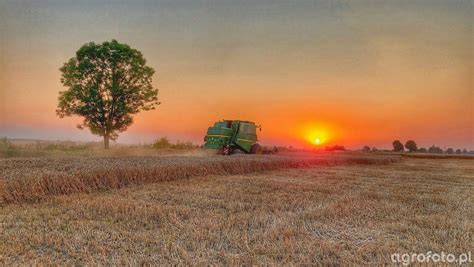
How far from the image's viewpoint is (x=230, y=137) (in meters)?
21.5

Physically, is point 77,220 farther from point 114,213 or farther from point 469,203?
point 469,203

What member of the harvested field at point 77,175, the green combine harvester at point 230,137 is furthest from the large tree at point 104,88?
the harvested field at point 77,175

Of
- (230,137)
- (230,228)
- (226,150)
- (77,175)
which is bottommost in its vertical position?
(230,228)

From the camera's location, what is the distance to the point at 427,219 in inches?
227

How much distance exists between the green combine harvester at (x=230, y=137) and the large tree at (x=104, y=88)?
7.55 metres

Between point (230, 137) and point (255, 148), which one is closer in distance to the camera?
point (230, 137)

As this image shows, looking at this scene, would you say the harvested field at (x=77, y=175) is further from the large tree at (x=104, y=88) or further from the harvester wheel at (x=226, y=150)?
the large tree at (x=104, y=88)

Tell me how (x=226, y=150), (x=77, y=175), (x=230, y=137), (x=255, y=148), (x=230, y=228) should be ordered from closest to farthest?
(x=230, y=228) < (x=77, y=175) < (x=226, y=150) < (x=230, y=137) < (x=255, y=148)

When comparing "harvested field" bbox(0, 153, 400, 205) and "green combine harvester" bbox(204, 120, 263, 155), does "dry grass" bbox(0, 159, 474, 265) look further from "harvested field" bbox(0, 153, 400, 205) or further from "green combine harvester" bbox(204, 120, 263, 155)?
"green combine harvester" bbox(204, 120, 263, 155)

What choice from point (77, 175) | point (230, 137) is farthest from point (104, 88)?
point (77, 175)

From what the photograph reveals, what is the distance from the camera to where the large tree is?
81.3ft

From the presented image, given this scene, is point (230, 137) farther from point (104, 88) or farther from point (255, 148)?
point (104, 88)

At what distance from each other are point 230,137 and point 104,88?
10117 mm

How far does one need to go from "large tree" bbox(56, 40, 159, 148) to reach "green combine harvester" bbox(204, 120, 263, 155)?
755 cm
